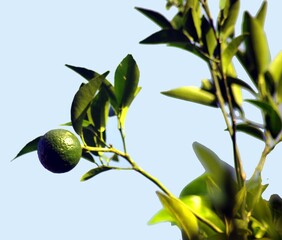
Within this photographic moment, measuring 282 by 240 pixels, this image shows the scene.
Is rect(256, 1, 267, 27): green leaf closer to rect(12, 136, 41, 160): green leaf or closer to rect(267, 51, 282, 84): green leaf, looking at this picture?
rect(267, 51, 282, 84): green leaf

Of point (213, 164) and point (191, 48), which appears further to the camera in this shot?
point (191, 48)

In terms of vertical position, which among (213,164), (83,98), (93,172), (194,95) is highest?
(83,98)

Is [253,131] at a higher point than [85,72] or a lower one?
lower

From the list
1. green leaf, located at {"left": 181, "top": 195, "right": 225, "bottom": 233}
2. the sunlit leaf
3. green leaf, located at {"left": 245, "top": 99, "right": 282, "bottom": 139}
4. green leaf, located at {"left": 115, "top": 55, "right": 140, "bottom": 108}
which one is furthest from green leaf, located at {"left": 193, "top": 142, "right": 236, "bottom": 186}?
green leaf, located at {"left": 115, "top": 55, "right": 140, "bottom": 108}

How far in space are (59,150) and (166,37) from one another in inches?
22.0

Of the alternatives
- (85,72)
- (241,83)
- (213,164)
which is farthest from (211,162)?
(85,72)

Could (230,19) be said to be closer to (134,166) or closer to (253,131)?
(253,131)

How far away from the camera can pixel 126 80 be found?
2.08 metres

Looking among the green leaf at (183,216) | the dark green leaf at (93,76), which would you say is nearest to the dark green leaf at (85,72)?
the dark green leaf at (93,76)

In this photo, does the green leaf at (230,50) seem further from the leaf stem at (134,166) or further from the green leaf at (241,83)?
the leaf stem at (134,166)

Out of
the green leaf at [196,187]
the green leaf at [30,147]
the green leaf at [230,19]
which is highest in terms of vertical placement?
the green leaf at [230,19]

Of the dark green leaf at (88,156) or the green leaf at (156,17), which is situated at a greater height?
the green leaf at (156,17)

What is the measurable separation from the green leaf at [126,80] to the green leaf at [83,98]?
151 millimetres

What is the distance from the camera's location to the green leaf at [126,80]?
209 centimetres
